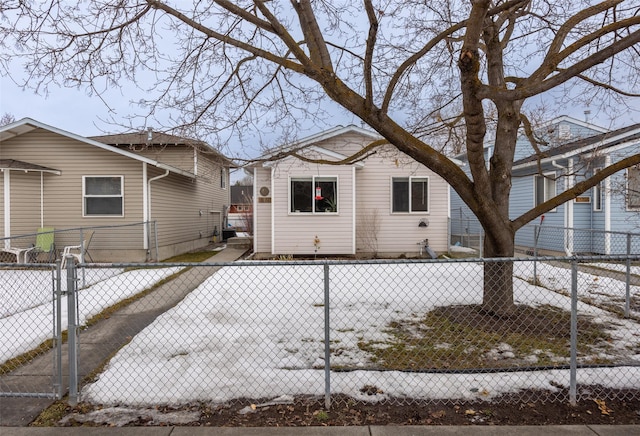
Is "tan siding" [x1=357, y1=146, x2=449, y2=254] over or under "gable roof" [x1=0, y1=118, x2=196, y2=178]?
under

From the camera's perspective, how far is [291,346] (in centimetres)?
474

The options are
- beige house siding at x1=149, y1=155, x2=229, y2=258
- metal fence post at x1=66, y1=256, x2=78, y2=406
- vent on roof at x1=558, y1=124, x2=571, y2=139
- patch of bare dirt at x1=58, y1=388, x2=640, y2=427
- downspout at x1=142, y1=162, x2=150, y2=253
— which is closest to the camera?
patch of bare dirt at x1=58, y1=388, x2=640, y2=427

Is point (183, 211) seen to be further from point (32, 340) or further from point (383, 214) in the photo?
point (32, 340)

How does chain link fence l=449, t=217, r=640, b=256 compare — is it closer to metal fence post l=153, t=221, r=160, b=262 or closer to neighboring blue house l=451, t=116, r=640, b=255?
neighboring blue house l=451, t=116, r=640, b=255

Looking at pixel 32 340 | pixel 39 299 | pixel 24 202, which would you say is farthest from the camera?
pixel 24 202

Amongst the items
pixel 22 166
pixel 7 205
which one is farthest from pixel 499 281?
pixel 7 205

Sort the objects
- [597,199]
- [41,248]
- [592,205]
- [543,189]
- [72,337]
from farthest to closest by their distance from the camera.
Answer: [543,189] → [592,205] → [597,199] → [41,248] → [72,337]

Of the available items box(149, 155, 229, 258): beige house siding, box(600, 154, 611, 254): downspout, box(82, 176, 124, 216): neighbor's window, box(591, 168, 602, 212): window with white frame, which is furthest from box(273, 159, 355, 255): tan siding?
box(591, 168, 602, 212): window with white frame

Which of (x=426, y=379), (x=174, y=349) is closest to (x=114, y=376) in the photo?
(x=174, y=349)

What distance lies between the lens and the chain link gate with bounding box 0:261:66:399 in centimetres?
334

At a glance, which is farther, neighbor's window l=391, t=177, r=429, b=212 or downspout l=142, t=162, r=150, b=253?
neighbor's window l=391, t=177, r=429, b=212

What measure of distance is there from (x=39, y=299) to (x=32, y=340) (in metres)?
2.73

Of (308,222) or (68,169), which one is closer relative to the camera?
(68,169)

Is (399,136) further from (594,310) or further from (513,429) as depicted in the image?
(594,310)
